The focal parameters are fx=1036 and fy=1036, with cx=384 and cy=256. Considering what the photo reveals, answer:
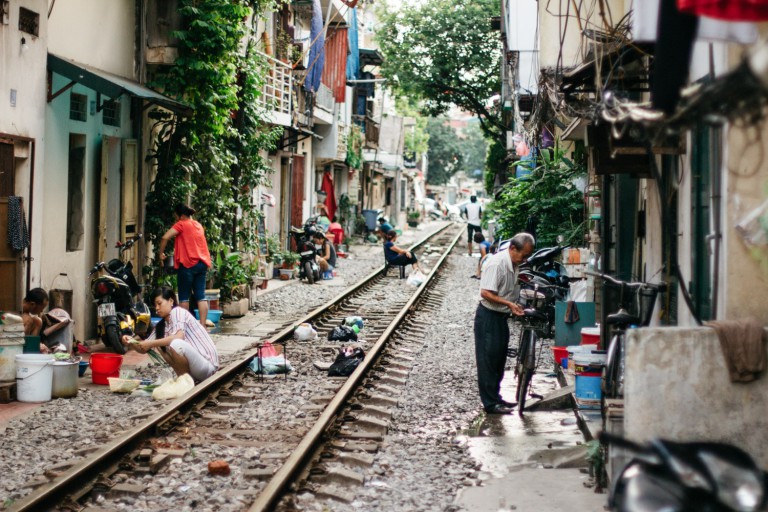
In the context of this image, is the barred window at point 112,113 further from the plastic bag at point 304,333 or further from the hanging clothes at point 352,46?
the hanging clothes at point 352,46

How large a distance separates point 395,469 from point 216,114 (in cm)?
912

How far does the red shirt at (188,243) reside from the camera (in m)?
14.3

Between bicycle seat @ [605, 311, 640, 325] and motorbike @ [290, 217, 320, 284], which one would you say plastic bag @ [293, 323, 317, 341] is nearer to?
bicycle seat @ [605, 311, 640, 325]

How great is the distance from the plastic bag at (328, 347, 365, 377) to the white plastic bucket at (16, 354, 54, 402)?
3.28 meters

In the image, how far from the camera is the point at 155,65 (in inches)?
636

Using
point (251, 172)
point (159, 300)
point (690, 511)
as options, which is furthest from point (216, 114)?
point (690, 511)

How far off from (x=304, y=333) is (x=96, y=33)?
5.08 m

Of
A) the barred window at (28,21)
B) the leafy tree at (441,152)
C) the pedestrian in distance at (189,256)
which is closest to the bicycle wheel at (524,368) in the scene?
the pedestrian in distance at (189,256)

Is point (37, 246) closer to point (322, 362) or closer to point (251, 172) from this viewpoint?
point (322, 362)

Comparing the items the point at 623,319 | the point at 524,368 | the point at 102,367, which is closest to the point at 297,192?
the point at 102,367

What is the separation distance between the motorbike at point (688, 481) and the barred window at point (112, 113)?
11.5 m

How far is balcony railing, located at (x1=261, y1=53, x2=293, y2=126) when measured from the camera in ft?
82.0

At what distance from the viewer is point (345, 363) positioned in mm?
12070

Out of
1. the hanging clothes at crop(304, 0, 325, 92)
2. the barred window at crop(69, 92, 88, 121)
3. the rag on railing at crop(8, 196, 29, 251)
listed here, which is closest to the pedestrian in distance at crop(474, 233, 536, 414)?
the rag on railing at crop(8, 196, 29, 251)
